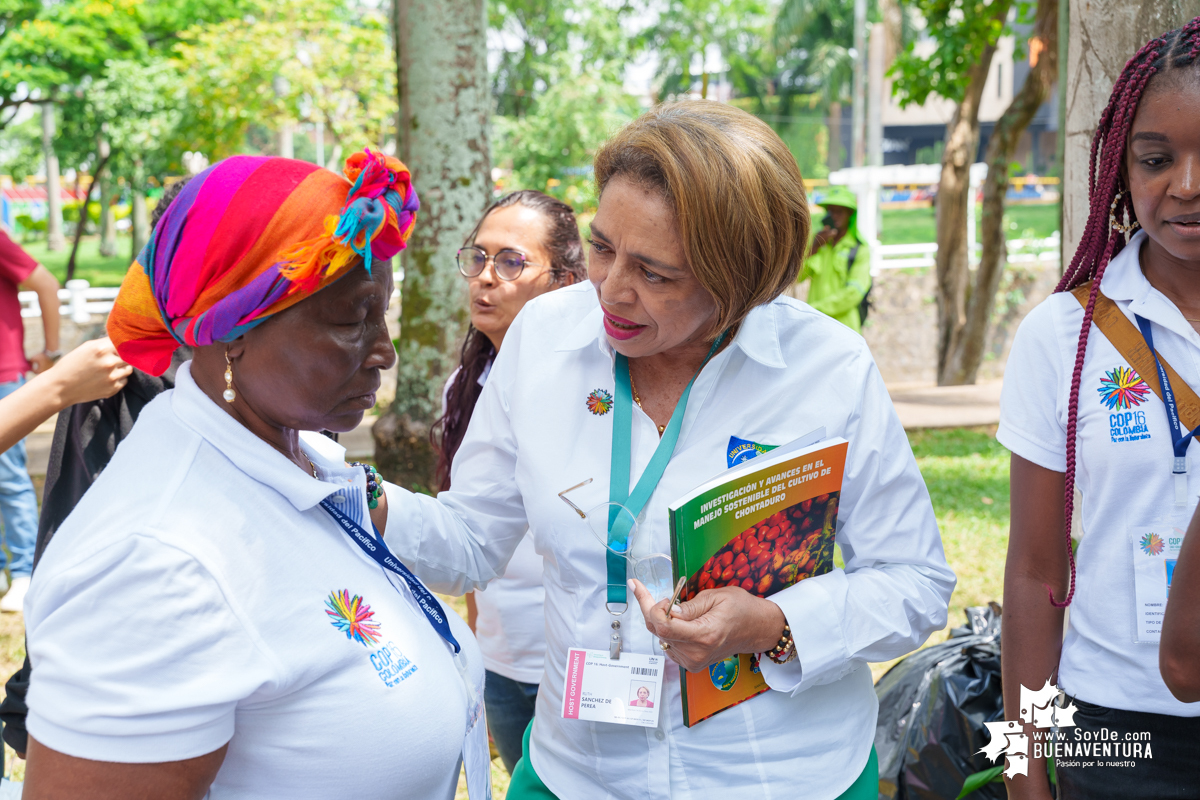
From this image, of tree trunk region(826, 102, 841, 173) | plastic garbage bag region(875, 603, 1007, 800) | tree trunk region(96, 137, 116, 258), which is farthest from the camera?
tree trunk region(826, 102, 841, 173)

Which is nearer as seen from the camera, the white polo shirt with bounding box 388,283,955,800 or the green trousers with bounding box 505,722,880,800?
the white polo shirt with bounding box 388,283,955,800

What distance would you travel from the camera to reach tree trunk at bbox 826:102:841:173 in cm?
4650

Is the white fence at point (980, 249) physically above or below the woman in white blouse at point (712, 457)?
below

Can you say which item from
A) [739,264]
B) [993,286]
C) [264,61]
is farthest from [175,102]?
[739,264]

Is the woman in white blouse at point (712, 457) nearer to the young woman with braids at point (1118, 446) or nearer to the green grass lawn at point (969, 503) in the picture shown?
the young woman with braids at point (1118, 446)

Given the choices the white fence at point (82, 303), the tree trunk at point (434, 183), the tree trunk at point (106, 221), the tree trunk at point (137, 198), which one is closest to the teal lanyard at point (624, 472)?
the tree trunk at point (434, 183)

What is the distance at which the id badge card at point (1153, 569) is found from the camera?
1.81m

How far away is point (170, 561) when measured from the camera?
4.24 ft

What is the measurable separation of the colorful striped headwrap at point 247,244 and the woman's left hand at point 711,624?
0.74m

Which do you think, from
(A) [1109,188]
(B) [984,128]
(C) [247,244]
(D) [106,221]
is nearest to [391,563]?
(C) [247,244]

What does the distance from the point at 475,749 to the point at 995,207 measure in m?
12.0

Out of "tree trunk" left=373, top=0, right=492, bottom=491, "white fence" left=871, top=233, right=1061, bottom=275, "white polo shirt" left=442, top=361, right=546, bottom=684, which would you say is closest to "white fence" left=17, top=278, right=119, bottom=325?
"tree trunk" left=373, top=0, right=492, bottom=491

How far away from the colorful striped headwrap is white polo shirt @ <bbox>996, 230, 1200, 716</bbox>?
3.87 ft

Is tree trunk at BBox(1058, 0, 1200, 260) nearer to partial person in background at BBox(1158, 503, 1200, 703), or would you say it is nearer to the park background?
the park background
